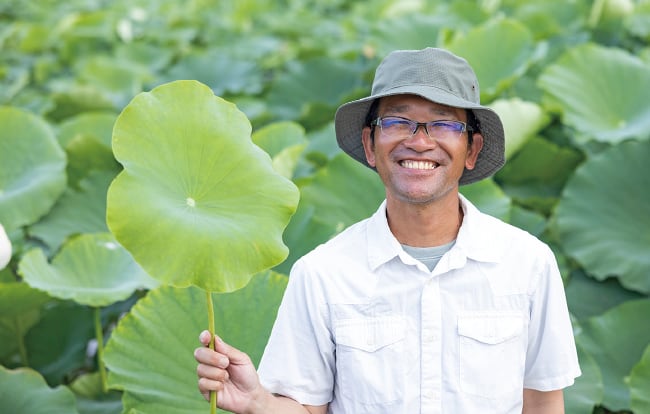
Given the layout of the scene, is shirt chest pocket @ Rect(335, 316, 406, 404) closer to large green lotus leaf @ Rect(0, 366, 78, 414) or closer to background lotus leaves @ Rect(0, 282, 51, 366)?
large green lotus leaf @ Rect(0, 366, 78, 414)

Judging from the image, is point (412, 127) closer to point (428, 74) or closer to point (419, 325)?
point (428, 74)

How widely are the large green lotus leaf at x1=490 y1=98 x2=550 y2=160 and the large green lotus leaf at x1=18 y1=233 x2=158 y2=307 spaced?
1197 mm

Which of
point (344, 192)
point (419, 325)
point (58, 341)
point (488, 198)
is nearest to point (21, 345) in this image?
point (58, 341)

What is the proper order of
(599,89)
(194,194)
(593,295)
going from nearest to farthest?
(194,194), (593,295), (599,89)

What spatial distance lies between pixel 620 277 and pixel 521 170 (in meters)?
0.59

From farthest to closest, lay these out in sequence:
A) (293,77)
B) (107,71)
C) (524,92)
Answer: (107,71)
(293,77)
(524,92)

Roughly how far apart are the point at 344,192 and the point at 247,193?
1.21m

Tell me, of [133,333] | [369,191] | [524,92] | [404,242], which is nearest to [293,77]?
[524,92]

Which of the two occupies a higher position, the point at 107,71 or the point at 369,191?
the point at 369,191

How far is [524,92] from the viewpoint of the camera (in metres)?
3.73

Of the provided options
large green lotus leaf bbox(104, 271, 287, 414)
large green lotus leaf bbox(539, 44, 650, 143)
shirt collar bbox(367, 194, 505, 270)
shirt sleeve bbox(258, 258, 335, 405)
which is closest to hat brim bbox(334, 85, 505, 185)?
shirt collar bbox(367, 194, 505, 270)

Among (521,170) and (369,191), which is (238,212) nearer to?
(369,191)

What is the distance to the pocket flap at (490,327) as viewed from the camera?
1522 mm

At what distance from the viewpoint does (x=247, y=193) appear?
154cm
